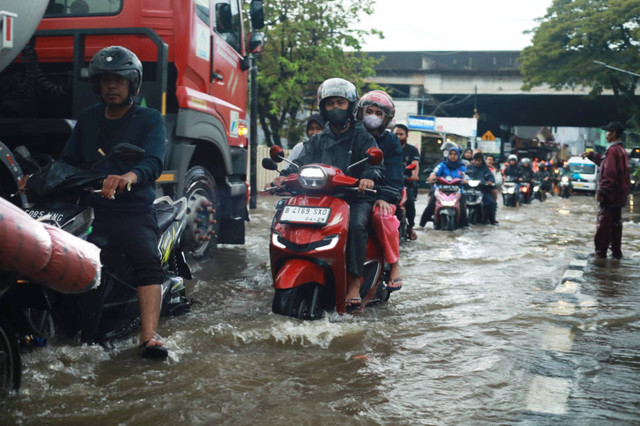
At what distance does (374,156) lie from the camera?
5105 mm

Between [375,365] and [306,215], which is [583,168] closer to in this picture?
[306,215]

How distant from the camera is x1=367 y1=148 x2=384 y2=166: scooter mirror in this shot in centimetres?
511

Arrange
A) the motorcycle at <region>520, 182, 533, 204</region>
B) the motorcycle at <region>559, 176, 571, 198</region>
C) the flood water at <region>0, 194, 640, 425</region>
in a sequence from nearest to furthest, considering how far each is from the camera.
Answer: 1. the flood water at <region>0, 194, 640, 425</region>
2. the motorcycle at <region>520, 182, 533, 204</region>
3. the motorcycle at <region>559, 176, 571, 198</region>

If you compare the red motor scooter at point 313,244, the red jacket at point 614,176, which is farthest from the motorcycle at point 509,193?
the red motor scooter at point 313,244

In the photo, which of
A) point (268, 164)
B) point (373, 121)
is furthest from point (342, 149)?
point (373, 121)

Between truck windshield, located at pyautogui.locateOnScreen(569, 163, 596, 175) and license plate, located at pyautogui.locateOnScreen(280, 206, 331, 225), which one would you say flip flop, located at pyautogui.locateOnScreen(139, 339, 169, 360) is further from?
truck windshield, located at pyautogui.locateOnScreen(569, 163, 596, 175)

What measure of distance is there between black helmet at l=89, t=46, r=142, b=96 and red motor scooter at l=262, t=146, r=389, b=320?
1.42m

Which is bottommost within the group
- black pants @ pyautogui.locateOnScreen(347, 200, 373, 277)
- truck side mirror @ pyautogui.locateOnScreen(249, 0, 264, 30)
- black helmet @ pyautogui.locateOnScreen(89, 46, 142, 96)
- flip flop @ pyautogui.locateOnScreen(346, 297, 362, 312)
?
flip flop @ pyautogui.locateOnScreen(346, 297, 362, 312)

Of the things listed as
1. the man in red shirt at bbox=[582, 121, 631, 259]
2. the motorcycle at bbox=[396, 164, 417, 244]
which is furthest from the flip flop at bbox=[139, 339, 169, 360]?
the man in red shirt at bbox=[582, 121, 631, 259]

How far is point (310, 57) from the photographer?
2444 cm

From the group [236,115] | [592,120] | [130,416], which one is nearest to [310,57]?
[236,115]

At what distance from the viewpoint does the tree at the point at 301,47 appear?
78.1 ft

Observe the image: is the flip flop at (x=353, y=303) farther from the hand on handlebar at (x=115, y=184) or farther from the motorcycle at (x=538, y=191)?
the motorcycle at (x=538, y=191)

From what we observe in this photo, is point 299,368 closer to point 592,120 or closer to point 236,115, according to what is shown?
point 236,115
